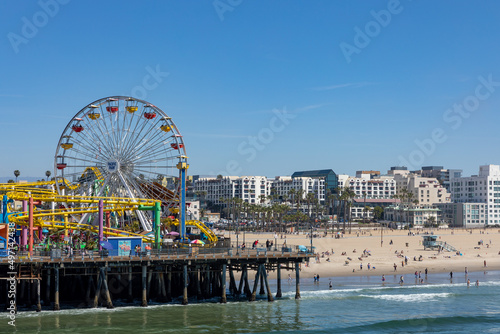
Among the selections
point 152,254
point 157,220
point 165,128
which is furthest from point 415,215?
point 152,254

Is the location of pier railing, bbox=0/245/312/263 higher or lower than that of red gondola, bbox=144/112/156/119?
lower

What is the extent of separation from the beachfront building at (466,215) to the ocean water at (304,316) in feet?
416

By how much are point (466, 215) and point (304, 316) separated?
146245 mm

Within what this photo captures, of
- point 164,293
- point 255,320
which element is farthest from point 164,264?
point 255,320

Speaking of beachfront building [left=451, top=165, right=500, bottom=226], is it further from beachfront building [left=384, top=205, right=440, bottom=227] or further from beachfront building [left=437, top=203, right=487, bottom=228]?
beachfront building [left=384, top=205, right=440, bottom=227]

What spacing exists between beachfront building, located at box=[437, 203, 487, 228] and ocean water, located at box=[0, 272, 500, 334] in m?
127

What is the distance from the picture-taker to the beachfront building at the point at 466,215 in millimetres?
182625

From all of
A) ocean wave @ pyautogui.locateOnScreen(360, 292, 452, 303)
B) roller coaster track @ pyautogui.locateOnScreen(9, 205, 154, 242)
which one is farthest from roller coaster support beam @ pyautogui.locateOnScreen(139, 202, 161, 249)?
ocean wave @ pyautogui.locateOnScreen(360, 292, 452, 303)

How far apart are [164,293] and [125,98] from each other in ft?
79.0

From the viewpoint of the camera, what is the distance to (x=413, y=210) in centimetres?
18138

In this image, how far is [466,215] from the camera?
599ft

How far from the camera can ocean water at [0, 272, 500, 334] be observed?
143ft

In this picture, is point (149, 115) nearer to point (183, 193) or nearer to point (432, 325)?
point (183, 193)

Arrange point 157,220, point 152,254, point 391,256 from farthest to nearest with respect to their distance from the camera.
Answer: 1. point 391,256
2. point 157,220
3. point 152,254
